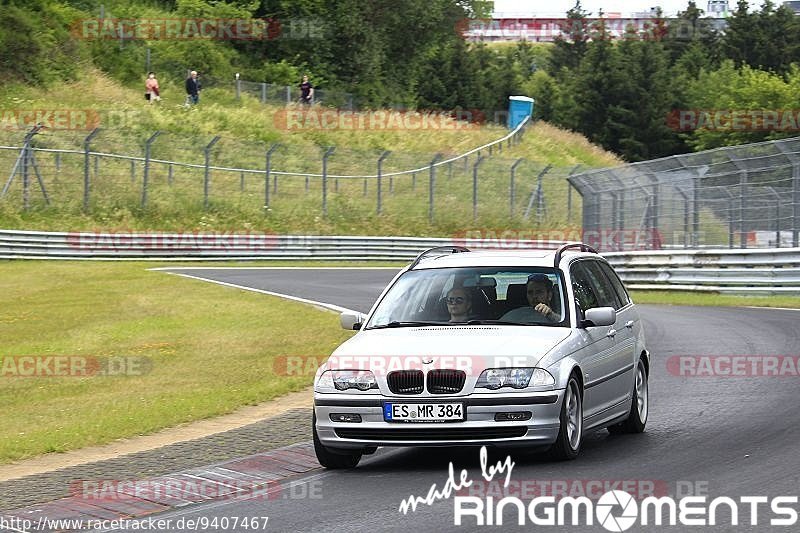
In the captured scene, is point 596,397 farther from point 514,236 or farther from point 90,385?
point 514,236

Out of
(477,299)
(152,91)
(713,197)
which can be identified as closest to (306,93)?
(152,91)

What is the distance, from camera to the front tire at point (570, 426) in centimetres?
955

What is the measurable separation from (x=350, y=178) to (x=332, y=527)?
41402 millimetres

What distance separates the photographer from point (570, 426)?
9758mm

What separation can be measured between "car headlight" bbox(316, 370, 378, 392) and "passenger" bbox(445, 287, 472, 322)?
117 centimetres

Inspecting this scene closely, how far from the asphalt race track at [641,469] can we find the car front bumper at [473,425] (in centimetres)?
23

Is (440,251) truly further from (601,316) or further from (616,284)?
(601,316)

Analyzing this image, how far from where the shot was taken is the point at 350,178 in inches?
1927

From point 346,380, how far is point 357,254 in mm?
35470

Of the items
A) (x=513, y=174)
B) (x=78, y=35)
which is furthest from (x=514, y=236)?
(x=78, y=35)
